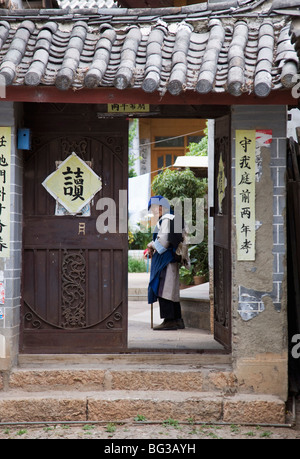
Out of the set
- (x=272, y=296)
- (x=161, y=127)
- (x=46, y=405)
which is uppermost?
(x=161, y=127)

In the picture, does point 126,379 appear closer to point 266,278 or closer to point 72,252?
point 72,252

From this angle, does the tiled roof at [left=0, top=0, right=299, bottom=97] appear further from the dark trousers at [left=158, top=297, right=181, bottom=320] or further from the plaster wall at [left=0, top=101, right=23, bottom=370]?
the dark trousers at [left=158, top=297, right=181, bottom=320]

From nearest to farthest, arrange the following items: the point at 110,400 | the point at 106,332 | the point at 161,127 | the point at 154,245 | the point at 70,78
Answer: the point at 70,78 → the point at 110,400 → the point at 106,332 → the point at 154,245 → the point at 161,127

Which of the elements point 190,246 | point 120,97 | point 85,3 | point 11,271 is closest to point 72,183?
point 11,271

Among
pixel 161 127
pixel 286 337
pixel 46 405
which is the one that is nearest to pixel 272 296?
pixel 286 337

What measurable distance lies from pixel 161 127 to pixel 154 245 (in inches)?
595

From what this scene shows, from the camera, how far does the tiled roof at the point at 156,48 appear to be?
7.00m

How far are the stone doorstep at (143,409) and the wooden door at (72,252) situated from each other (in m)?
0.76

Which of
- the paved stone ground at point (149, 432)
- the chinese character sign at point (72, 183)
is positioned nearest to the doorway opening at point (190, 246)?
the paved stone ground at point (149, 432)

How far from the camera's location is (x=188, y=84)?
7059 millimetres

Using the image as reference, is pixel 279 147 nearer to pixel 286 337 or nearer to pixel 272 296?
pixel 272 296

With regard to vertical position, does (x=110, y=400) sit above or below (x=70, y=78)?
below

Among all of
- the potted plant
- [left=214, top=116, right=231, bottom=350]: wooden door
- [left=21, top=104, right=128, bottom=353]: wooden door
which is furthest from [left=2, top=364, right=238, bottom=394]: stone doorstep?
the potted plant

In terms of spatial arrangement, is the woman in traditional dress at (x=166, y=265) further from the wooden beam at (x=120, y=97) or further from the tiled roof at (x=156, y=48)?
the wooden beam at (x=120, y=97)
